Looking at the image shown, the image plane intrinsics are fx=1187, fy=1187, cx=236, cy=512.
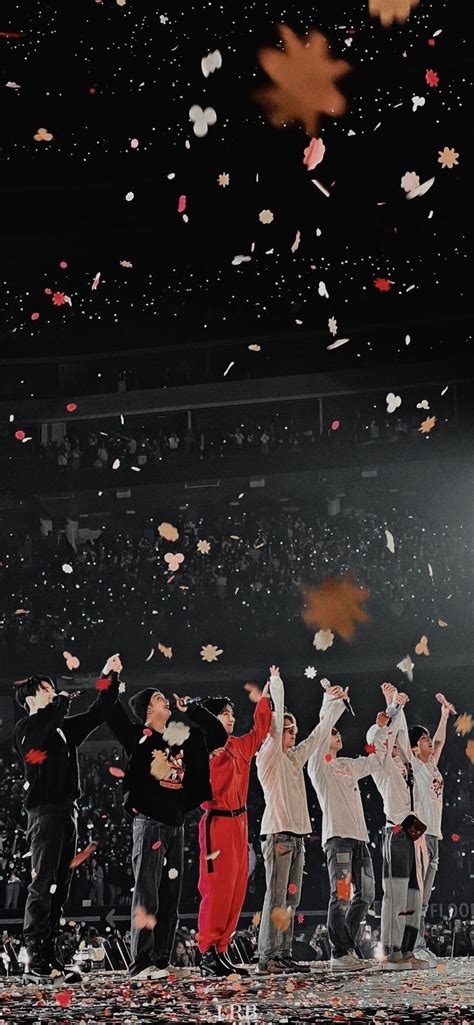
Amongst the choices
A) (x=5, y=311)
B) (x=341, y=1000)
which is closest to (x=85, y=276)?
(x=5, y=311)

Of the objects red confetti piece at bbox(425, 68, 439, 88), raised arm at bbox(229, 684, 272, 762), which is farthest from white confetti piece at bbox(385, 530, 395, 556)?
raised arm at bbox(229, 684, 272, 762)

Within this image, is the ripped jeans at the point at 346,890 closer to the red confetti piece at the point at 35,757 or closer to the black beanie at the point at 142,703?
the black beanie at the point at 142,703

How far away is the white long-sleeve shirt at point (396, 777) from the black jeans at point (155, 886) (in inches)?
76.1

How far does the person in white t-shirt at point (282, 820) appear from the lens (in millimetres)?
7027

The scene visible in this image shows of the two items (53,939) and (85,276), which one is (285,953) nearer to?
(53,939)

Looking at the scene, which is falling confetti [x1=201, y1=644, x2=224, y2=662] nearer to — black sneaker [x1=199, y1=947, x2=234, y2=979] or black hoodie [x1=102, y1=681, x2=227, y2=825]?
black hoodie [x1=102, y1=681, x2=227, y2=825]

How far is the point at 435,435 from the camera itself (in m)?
18.0

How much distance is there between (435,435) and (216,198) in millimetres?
4930

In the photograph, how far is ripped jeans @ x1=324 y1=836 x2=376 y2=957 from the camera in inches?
296

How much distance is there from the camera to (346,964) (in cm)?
733

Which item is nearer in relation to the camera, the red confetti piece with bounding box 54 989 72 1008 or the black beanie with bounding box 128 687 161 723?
the red confetti piece with bounding box 54 989 72 1008

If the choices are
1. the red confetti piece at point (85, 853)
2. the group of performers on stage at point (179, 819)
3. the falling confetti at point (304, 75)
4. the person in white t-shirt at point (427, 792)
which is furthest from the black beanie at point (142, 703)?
the red confetti piece at point (85, 853)

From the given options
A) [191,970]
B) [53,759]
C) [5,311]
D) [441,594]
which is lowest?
[191,970]

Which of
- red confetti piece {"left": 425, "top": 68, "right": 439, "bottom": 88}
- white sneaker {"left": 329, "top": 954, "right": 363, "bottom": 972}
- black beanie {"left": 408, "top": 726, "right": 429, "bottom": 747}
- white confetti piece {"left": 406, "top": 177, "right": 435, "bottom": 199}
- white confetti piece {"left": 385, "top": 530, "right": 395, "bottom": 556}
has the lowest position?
white sneaker {"left": 329, "top": 954, "right": 363, "bottom": 972}
